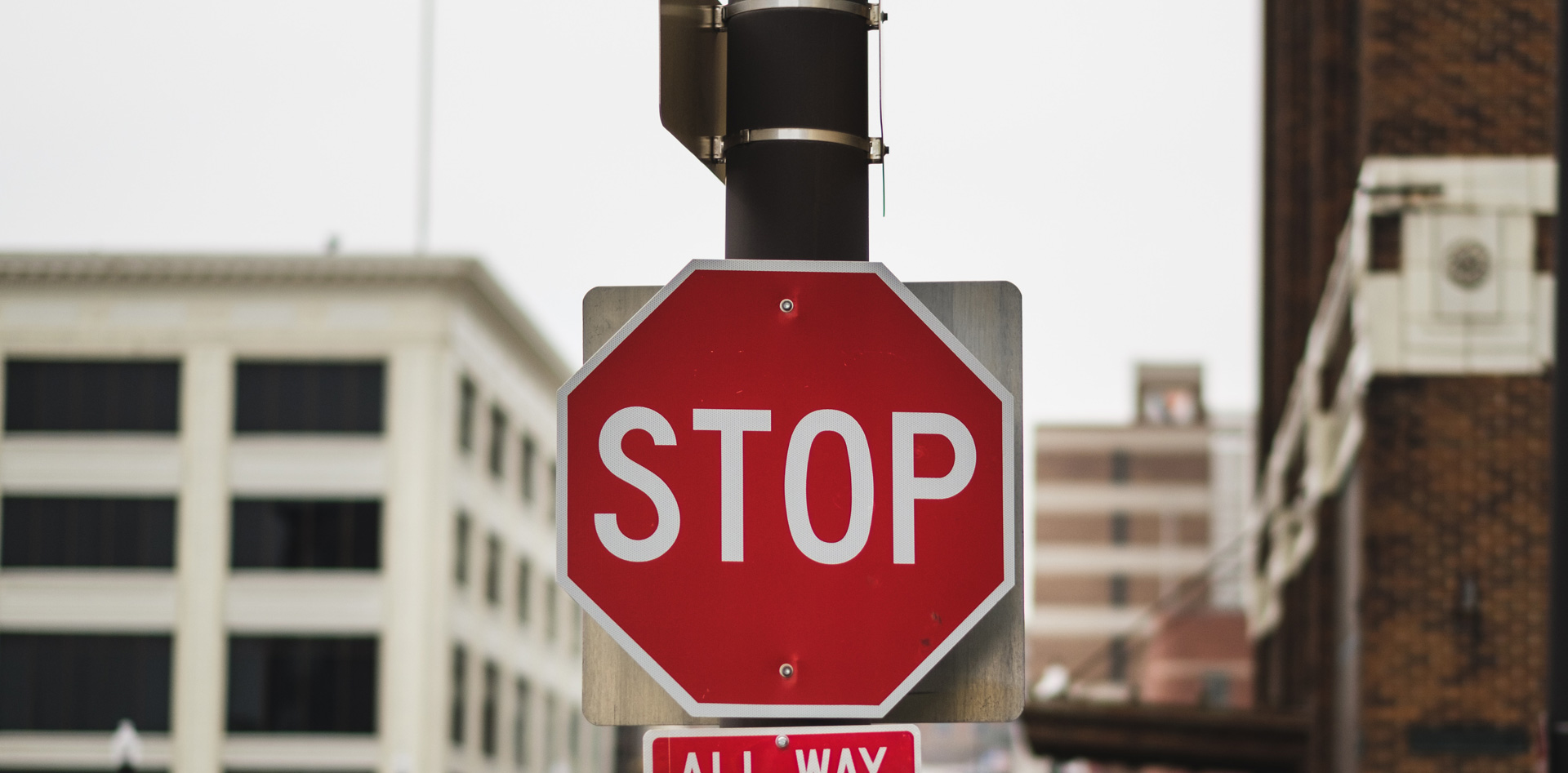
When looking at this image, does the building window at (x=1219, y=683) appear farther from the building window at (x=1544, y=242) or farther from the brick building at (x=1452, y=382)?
the building window at (x=1544, y=242)

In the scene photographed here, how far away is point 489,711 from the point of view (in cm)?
6166

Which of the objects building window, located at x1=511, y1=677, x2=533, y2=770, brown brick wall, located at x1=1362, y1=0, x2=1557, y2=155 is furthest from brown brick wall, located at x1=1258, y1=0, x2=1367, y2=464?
building window, located at x1=511, y1=677, x2=533, y2=770

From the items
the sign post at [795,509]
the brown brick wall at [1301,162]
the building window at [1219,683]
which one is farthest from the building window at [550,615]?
the sign post at [795,509]

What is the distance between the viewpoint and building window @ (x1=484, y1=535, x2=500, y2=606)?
61.5 meters

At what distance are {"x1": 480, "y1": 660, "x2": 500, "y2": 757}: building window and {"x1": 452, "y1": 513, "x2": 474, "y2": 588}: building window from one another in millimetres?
3885

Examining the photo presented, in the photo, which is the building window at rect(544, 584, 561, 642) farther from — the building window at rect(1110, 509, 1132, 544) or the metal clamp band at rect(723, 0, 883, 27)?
the metal clamp band at rect(723, 0, 883, 27)

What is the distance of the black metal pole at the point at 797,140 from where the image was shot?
155 inches

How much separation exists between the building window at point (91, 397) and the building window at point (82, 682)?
597cm

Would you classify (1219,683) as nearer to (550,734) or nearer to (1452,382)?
(550,734)

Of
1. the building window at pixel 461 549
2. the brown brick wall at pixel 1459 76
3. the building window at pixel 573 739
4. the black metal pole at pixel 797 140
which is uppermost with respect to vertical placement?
the brown brick wall at pixel 1459 76

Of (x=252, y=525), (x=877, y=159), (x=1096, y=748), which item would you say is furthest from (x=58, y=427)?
(x=877, y=159)

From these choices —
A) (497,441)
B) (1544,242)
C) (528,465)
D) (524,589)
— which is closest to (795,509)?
(1544,242)

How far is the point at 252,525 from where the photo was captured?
56.2 m

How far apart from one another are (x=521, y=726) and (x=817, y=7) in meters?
64.3
